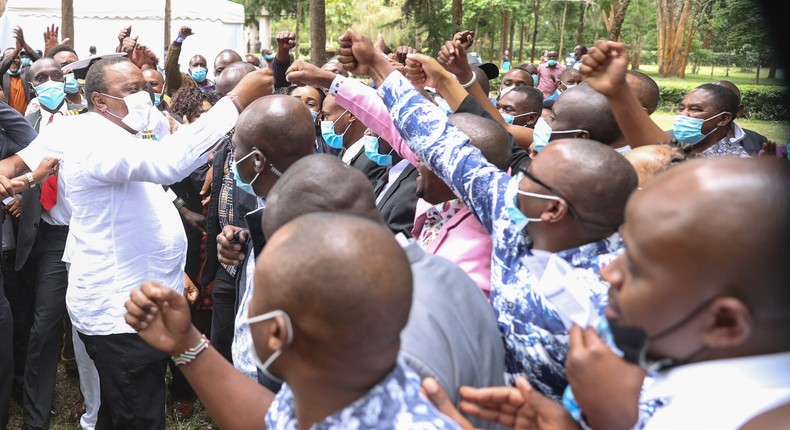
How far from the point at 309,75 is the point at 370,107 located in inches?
13.1

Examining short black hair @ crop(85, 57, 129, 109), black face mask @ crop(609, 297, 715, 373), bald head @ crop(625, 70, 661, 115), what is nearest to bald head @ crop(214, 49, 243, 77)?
short black hair @ crop(85, 57, 129, 109)

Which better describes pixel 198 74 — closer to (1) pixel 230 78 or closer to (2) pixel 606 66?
(1) pixel 230 78

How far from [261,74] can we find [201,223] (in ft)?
6.05

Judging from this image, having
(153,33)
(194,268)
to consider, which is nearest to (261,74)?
(194,268)

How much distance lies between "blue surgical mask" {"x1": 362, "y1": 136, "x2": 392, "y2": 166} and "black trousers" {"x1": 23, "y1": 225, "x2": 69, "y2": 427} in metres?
1.99

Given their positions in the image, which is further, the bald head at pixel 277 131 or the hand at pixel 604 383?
the bald head at pixel 277 131

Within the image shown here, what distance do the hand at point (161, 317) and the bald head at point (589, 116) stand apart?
7.57 feet

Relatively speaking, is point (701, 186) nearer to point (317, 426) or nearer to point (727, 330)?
point (727, 330)

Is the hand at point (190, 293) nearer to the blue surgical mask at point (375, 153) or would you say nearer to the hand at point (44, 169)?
the hand at point (44, 169)

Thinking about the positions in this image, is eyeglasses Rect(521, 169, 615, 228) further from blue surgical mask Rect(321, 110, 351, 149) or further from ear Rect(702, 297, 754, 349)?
blue surgical mask Rect(321, 110, 351, 149)

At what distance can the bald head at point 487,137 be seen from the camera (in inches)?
103

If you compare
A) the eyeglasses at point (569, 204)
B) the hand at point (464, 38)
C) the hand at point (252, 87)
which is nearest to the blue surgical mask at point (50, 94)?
the hand at point (252, 87)

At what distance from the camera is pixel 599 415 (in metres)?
1.53

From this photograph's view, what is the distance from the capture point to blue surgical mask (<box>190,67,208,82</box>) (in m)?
8.35
